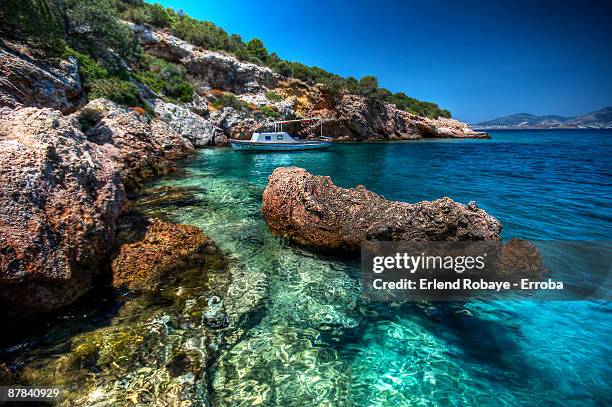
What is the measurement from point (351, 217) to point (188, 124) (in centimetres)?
3231

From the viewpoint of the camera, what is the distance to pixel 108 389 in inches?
149

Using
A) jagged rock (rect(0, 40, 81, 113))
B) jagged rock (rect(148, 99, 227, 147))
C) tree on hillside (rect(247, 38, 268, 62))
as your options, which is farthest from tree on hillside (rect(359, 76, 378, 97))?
jagged rock (rect(0, 40, 81, 113))

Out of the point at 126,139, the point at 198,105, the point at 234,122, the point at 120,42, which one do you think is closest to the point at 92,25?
the point at 120,42

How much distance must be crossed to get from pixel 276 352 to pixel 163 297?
275 centimetres

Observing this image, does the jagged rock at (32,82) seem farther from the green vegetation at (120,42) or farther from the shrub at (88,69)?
the shrub at (88,69)

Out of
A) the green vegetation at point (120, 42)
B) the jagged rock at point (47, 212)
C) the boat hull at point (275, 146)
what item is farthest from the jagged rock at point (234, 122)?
the jagged rock at point (47, 212)

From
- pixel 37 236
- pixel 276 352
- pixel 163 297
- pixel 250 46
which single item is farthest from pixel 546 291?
pixel 250 46

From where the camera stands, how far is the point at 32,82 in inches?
601

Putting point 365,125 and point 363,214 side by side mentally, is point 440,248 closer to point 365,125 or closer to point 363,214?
point 363,214

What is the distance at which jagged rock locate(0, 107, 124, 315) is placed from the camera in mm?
4426

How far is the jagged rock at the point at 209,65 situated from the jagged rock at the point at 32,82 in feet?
91.6

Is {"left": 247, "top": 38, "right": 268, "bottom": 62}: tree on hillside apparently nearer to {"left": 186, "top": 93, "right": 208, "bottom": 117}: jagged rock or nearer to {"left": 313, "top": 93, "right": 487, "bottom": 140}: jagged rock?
{"left": 313, "top": 93, "right": 487, "bottom": 140}: jagged rock

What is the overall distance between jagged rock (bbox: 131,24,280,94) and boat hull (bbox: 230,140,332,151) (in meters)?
21.6

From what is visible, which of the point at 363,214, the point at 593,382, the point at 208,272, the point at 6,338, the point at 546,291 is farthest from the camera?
the point at 363,214
